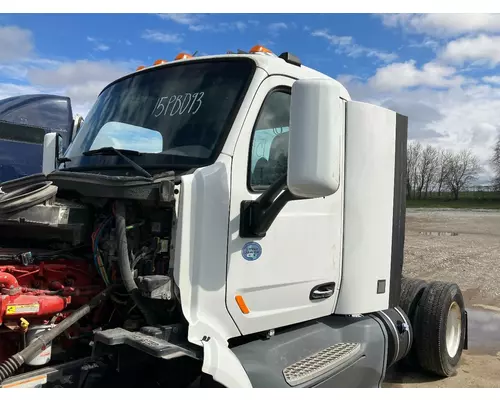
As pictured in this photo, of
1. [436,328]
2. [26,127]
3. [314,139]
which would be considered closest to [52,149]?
[314,139]

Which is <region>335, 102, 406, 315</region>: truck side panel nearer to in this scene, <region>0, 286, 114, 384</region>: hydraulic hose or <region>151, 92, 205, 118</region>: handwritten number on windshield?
<region>151, 92, 205, 118</region>: handwritten number on windshield

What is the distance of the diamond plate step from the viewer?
315 centimetres

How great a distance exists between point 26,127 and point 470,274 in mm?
9983

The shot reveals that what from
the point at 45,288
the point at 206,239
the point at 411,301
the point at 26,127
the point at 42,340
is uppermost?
the point at 26,127

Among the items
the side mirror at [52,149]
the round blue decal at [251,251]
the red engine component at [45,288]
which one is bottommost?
the red engine component at [45,288]

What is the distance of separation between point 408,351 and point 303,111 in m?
3.11

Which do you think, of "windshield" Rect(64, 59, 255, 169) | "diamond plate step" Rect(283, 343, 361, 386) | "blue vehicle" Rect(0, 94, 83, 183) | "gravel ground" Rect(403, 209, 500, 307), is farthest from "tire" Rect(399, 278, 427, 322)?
"blue vehicle" Rect(0, 94, 83, 183)

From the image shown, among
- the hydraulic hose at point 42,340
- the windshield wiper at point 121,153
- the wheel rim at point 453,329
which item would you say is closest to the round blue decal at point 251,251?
the windshield wiper at point 121,153

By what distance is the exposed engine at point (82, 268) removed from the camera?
2.83 meters

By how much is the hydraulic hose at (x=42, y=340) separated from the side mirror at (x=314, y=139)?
4.40ft

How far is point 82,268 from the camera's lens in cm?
319

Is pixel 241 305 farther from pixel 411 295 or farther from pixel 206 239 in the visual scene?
pixel 411 295

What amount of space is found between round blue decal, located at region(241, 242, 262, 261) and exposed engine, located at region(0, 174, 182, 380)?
1.55ft

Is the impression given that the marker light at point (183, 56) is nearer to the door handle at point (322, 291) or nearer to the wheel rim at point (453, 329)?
the door handle at point (322, 291)
